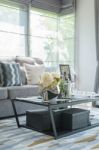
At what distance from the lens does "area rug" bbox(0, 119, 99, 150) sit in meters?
2.41

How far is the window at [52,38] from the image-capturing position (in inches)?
224

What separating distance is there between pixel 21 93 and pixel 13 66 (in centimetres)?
61

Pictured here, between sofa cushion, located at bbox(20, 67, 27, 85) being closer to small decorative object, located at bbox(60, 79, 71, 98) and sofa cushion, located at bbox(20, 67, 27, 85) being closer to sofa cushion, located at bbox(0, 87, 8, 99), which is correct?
sofa cushion, located at bbox(0, 87, 8, 99)

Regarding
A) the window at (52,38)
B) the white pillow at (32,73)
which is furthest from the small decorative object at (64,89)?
the window at (52,38)

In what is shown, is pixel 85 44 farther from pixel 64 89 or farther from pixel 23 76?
pixel 64 89

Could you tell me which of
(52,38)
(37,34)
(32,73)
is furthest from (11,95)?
(52,38)

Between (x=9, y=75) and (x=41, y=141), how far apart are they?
172cm

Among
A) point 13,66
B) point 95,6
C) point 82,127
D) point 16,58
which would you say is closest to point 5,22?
point 16,58

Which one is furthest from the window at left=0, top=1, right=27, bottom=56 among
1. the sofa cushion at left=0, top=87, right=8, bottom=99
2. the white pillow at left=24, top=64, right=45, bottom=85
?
the sofa cushion at left=0, top=87, right=8, bottom=99

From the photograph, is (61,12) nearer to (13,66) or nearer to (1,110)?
(13,66)

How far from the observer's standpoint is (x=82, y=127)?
304cm

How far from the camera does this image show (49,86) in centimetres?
287

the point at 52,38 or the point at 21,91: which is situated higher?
the point at 52,38

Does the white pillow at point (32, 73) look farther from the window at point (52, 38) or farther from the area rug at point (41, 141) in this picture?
the area rug at point (41, 141)
